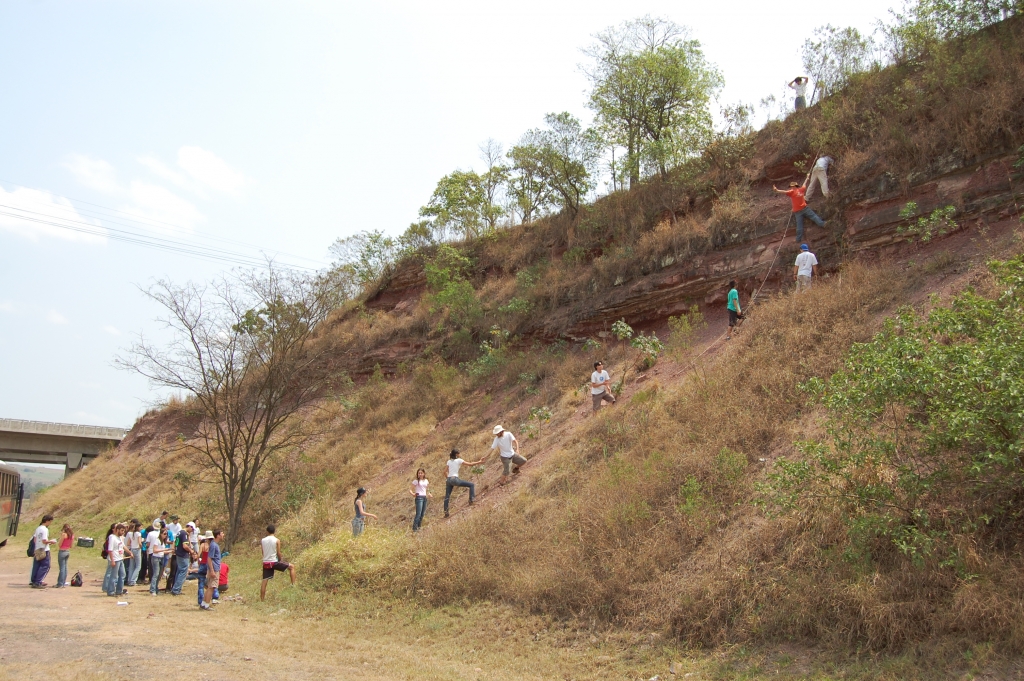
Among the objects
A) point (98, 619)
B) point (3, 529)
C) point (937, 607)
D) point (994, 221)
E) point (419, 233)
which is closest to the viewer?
point (937, 607)

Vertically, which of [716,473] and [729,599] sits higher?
[716,473]

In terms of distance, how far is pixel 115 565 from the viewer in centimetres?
1227

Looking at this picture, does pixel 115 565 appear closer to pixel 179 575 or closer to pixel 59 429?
pixel 179 575

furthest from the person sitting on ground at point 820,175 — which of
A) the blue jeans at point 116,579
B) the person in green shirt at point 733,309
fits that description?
the blue jeans at point 116,579

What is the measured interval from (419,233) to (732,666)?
2694 cm

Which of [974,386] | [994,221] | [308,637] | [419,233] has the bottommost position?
[308,637]

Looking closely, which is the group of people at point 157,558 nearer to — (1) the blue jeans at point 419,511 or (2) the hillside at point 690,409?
(2) the hillside at point 690,409

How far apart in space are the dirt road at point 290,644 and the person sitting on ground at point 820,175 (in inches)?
482

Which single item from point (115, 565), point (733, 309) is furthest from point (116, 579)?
point (733, 309)

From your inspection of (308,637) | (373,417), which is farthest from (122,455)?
(308,637)

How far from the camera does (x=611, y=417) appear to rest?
1304 centimetres

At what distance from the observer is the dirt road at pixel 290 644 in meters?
7.01

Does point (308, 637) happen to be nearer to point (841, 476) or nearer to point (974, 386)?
point (841, 476)

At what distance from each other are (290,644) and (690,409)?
23.2 feet
